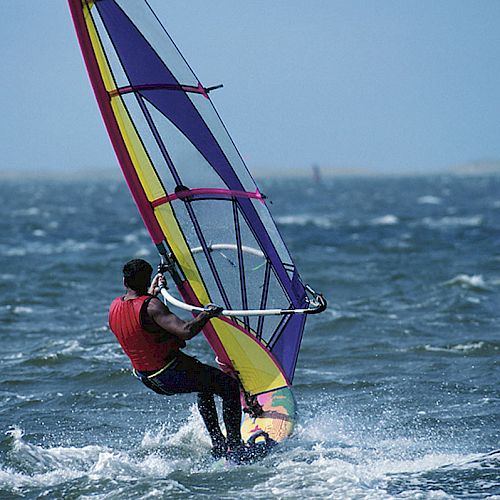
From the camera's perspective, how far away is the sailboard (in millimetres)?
5770

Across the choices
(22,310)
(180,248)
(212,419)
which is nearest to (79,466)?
(212,419)

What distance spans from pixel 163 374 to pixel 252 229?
148 centimetres

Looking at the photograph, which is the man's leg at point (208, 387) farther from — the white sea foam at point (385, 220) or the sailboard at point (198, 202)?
the white sea foam at point (385, 220)

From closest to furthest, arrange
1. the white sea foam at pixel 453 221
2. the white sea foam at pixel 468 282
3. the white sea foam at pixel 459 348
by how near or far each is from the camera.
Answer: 1. the white sea foam at pixel 459 348
2. the white sea foam at pixel 468 282
3. the white sea foam at pixel 453 221

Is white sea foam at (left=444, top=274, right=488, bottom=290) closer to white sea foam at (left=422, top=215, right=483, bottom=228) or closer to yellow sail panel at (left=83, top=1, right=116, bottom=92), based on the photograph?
yellow sail panel at (left=83, top=1, right=116, bottom=92)

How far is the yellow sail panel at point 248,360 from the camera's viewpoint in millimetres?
6434

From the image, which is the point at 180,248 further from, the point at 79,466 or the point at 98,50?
the point at 79,466

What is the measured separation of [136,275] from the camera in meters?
5.32

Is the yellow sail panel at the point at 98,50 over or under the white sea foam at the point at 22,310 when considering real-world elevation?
over

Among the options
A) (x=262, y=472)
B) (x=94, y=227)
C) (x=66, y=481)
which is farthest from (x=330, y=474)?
(x=94, y=227)

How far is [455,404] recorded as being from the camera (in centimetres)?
766

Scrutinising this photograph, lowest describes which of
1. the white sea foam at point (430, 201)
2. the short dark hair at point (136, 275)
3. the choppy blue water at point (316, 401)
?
the white sea foam at point (430, 201)

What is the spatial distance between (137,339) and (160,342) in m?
0.15

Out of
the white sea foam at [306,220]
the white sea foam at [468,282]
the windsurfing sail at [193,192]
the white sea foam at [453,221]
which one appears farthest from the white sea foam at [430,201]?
the windsurfing sail at [193,192]
